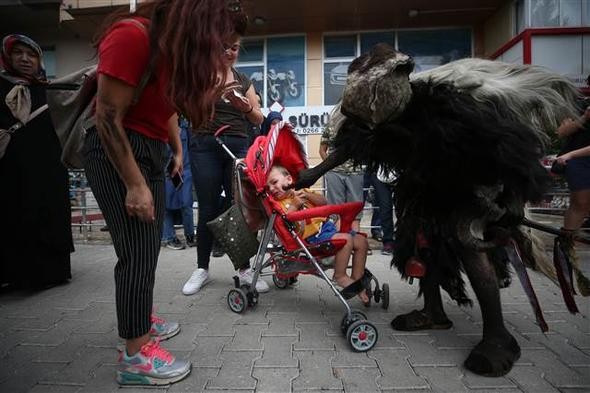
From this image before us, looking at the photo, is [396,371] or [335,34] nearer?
[396,371]

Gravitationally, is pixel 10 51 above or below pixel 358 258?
above

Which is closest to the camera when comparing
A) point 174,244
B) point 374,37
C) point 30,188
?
point 30,188

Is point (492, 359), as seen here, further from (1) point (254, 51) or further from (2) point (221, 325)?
(1) point (254, 51)

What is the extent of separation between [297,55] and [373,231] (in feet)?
23.7

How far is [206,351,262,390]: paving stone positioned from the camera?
2.17 m

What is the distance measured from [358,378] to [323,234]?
124cm

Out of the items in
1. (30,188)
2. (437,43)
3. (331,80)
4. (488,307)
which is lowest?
(488,307)

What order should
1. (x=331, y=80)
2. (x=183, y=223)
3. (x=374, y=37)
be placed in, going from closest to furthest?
(x=183, y=223), (x=374, y=37), (x=331, y=80)

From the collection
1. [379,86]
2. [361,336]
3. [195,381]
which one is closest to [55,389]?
[195,381]

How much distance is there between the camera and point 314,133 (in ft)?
39.1

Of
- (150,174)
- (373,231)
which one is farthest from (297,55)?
(150,174)

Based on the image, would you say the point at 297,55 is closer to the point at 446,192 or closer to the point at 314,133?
the point at 314,133

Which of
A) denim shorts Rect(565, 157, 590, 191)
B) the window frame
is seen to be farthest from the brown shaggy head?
the window frame

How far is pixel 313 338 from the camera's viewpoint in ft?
9.04
